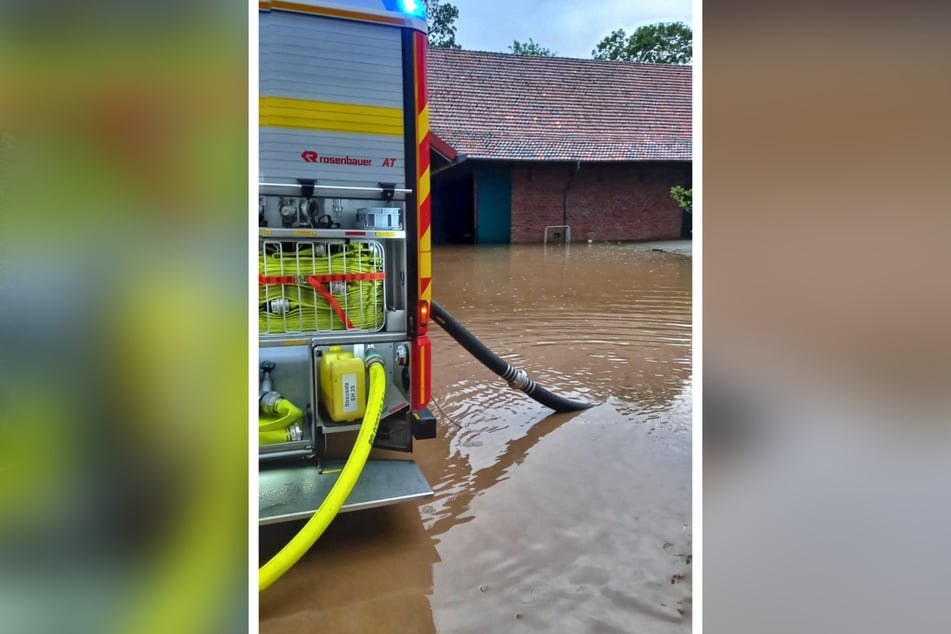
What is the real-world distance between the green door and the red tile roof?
3.10 feet

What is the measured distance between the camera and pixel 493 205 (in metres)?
19.5

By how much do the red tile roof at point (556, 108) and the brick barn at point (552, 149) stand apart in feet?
0.11

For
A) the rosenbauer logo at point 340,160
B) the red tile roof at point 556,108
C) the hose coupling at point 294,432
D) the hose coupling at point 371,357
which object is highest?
the red tile roof at point 556,108

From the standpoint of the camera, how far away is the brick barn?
1922 cm

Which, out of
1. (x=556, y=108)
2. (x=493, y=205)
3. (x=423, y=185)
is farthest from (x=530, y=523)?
(x=556, y=108)

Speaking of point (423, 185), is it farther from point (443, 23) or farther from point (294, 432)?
point (443, 23)

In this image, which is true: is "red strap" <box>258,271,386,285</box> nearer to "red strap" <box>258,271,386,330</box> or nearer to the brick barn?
"red strap" <box>258,271,386,330</box>

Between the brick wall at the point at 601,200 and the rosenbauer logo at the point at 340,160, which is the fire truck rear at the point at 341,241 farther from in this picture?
the brick wall at the point at 601,200

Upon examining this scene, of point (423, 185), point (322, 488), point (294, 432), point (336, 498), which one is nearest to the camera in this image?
point (336, 498)
